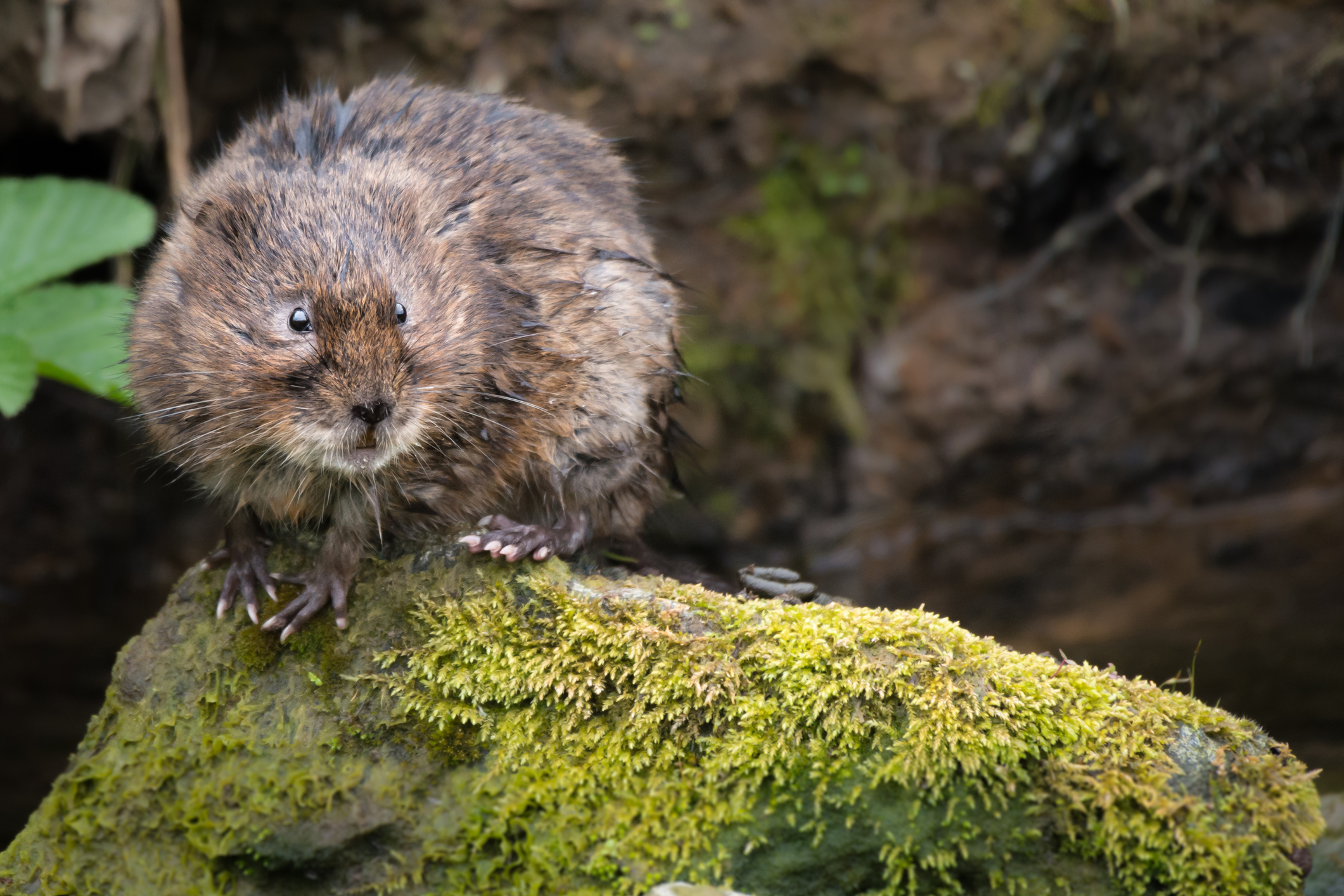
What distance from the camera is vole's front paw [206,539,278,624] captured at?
129 inches

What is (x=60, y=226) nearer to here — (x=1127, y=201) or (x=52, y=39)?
(x=52, y=39)

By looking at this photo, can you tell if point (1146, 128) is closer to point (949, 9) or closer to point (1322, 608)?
point (949, 9)

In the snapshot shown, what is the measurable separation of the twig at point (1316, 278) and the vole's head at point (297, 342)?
16.8 ft

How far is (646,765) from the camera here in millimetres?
2787

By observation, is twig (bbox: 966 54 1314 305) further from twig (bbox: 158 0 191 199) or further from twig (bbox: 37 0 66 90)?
twig (bbox: 37 0 66 90)

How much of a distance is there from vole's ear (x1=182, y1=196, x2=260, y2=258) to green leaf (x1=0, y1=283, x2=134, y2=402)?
0.90 m

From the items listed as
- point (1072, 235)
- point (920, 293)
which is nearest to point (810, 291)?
point (920, 293)

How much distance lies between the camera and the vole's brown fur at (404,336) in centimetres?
304

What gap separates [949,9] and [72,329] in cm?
481

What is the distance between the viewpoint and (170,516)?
720 centimetres

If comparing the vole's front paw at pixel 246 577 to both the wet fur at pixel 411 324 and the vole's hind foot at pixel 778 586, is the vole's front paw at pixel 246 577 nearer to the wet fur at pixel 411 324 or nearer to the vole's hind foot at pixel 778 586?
the wet fur at pixel 411 324

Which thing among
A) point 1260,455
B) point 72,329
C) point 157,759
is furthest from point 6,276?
point 1260,455

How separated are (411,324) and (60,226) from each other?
2.04 meters

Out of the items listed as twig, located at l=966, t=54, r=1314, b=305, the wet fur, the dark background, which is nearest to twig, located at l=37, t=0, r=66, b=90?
the dark background
